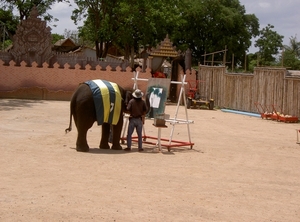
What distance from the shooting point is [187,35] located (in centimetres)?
5722

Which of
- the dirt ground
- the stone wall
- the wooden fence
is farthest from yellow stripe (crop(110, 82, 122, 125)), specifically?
the stone wall

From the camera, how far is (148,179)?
964 cm

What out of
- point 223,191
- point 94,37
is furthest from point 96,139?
point 94,37

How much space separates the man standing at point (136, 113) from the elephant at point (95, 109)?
0.93 feet

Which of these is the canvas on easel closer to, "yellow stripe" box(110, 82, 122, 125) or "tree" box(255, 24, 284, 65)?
"yellow stripe" box(110, 82, 122, 125)

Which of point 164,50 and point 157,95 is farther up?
point 164,50

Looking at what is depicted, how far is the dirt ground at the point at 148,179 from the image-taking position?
24.4 ft

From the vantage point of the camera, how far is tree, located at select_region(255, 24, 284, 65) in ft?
202

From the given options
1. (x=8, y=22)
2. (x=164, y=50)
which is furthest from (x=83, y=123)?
(x=8, y=22)

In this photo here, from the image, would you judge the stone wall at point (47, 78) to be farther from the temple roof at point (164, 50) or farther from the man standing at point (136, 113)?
the man standing at point (136, 113)

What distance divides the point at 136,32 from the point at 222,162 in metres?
31.9

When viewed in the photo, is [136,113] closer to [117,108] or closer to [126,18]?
[117,108]

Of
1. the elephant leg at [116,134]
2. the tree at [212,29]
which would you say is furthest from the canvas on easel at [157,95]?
the tree at [212,29]

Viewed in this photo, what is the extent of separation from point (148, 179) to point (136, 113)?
12.1 ft
